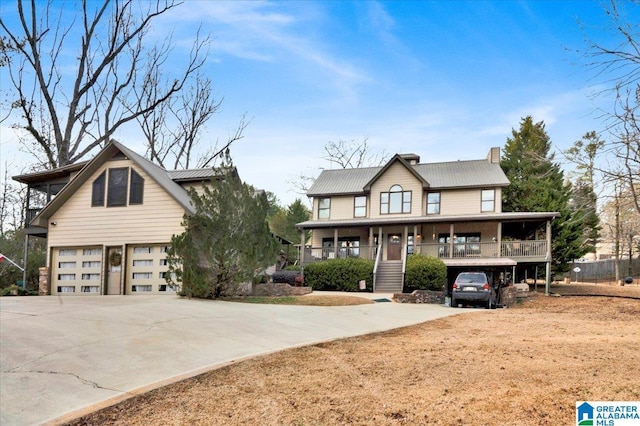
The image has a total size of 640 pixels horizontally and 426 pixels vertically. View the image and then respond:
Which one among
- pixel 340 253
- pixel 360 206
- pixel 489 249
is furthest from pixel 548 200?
pixel 340 253

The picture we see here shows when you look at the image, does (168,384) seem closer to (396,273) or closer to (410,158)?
(396,273)

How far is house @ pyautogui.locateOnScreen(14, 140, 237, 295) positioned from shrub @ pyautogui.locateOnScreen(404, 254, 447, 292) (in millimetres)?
11323

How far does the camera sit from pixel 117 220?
66.1 feet

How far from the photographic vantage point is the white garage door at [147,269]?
19.3 m

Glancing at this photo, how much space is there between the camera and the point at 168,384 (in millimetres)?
5984

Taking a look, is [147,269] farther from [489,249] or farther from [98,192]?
[489,249]

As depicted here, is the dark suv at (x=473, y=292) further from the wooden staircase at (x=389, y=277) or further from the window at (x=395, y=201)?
the window at (x=395, y=201)

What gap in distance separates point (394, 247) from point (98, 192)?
1691 cm

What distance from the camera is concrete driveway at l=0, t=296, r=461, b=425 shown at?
5742 millimetres

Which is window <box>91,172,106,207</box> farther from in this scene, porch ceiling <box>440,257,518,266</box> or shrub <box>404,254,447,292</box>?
porch ceiling <box>440,257,518,266</box>

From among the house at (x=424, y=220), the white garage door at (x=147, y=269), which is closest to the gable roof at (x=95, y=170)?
the white garage door at (x=147, y=269)

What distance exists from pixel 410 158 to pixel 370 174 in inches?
115

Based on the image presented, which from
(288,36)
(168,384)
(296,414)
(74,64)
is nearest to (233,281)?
(288,36)

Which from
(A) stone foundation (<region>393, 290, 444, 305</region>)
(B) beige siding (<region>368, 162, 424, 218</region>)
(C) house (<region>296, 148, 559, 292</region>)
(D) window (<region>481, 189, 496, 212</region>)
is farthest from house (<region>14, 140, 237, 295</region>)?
(D) window (<region>481, 189, 496, 212</region>)
